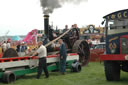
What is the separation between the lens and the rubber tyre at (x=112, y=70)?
7.07 meters

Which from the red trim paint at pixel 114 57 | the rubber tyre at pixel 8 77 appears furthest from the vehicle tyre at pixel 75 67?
the rubber tyre at pixel 8 77

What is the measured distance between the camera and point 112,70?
709cm

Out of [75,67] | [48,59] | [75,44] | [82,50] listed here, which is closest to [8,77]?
[48,59]

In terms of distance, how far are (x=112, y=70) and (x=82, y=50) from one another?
4888 mm

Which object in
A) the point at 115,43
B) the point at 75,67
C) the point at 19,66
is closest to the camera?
the point at 115,43

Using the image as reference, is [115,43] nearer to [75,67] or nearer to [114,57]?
[114,57]

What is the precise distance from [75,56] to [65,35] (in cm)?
136

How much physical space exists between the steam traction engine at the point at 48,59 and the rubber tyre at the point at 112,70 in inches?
104

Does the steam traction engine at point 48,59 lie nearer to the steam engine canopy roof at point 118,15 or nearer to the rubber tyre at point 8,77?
the rubber tyre at point 8,77

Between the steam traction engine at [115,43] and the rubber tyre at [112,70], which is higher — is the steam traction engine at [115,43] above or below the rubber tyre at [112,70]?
above

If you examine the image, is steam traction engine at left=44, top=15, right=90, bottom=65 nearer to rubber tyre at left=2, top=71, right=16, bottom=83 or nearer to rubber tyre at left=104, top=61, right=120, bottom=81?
rubber tyre at left=2, top=71, right=16, bottom=83

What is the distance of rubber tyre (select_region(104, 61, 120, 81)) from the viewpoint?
23.2ft

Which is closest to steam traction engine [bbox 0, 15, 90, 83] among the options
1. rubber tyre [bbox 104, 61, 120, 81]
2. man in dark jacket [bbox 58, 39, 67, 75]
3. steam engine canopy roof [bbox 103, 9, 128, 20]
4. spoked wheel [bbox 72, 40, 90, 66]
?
spoked wheel [bbox 72, 40, 90, 66]

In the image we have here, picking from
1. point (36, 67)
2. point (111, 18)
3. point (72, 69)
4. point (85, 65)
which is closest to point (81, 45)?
point (85, 65)
